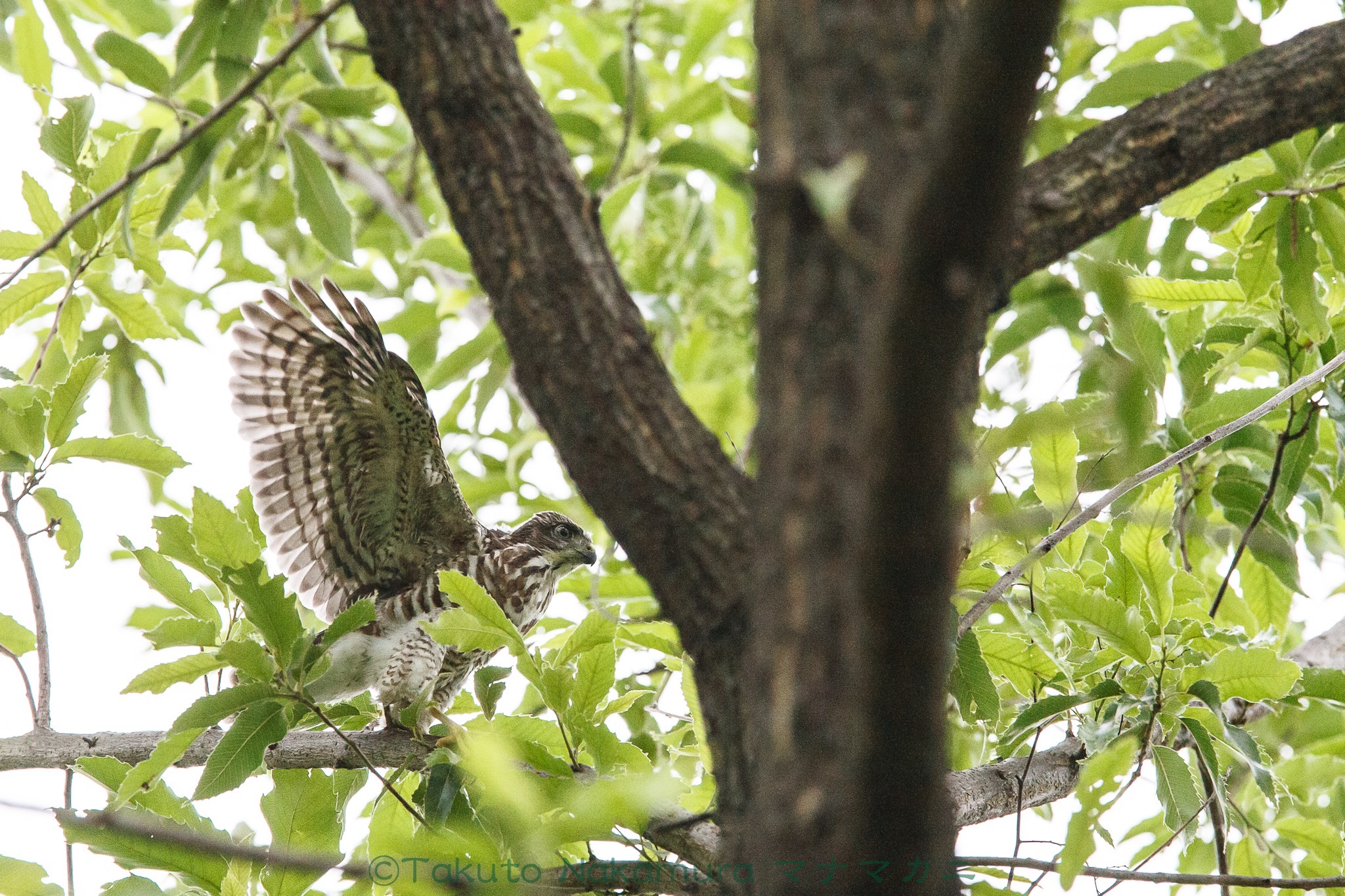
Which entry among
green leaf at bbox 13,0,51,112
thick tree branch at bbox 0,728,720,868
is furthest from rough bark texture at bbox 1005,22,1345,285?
green leaf at bbox 13,0,51,112

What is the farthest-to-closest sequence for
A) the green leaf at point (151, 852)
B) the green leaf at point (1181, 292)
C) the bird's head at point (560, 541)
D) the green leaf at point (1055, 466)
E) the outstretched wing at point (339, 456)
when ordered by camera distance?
the bird's head at point (560, 541)
the outstretched wing at point (339, 456)
the green leaf at point (1181, 292)
the green leaf at point (1055, 466)
the green leaf at point (151, 852)

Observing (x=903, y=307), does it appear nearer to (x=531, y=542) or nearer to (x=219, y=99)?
(x=219, y=99)

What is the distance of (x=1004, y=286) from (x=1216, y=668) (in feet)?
3.78

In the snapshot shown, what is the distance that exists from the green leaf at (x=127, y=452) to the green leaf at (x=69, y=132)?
833 mm

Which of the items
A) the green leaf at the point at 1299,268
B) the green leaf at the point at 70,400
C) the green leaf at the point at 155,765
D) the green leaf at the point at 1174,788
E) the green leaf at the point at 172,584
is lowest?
the green leaf at the point at 1174,788

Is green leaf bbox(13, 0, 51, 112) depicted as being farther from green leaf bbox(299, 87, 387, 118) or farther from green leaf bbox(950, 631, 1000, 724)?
green leaf bbox(950, 631, 1000, 724)

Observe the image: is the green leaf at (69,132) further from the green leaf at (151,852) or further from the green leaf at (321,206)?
the green leaf at (151,852)

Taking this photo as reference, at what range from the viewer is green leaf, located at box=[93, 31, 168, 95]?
10.3 ft

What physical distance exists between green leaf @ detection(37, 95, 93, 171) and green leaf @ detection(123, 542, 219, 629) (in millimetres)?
1218

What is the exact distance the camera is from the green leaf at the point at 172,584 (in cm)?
258

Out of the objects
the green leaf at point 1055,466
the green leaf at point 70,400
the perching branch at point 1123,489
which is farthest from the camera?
the green leaf at point 70,400

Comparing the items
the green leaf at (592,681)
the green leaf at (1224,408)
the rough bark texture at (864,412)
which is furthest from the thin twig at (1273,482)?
the rough bark texture at (864,412)

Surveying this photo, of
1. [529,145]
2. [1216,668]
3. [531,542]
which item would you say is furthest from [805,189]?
[531,542]

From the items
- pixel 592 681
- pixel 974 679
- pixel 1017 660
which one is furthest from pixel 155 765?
pixel 1017 660
